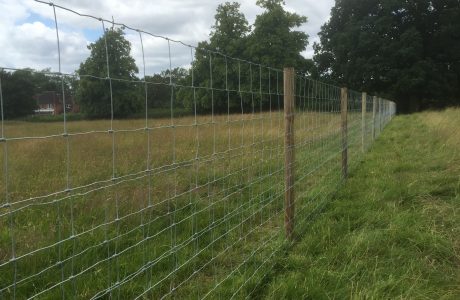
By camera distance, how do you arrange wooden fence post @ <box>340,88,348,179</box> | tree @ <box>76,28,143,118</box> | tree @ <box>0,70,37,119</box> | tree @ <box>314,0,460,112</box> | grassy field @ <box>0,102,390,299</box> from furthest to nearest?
tree @ <box>314,0,460,112</box>, wooden fence post @ <box>340,88,348,179</box>, grassy field @ <box>0,102,390,299</box>, tree @ <box>76,28,143,118</box>, tree @ <box>0,70,37,119</box>

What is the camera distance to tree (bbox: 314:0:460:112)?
38500mm

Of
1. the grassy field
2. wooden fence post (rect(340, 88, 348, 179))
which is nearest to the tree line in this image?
wooden fence post (rect(340, 88, 348, 179))

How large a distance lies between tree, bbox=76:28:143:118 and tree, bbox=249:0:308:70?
39781 mm

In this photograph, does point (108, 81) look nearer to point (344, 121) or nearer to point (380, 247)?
point (380, 247)

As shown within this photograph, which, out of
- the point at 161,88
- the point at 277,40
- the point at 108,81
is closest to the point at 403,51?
the point at 277,40

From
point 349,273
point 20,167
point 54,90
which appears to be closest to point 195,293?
point 349,273

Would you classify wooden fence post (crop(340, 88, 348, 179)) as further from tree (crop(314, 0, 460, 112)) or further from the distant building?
tree (crop(314, 0, 460, 112))

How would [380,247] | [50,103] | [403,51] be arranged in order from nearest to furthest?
1. [50,103]
2. [380,247]
3. [403,51]

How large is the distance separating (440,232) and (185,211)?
8.12 ft

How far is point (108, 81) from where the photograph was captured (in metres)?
2.10

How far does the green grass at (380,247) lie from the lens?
11.0ft

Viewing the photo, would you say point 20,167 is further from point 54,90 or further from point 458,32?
point 458,32

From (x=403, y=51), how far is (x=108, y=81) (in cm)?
3952

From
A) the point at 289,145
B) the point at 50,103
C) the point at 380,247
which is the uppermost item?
the point at 50,103
